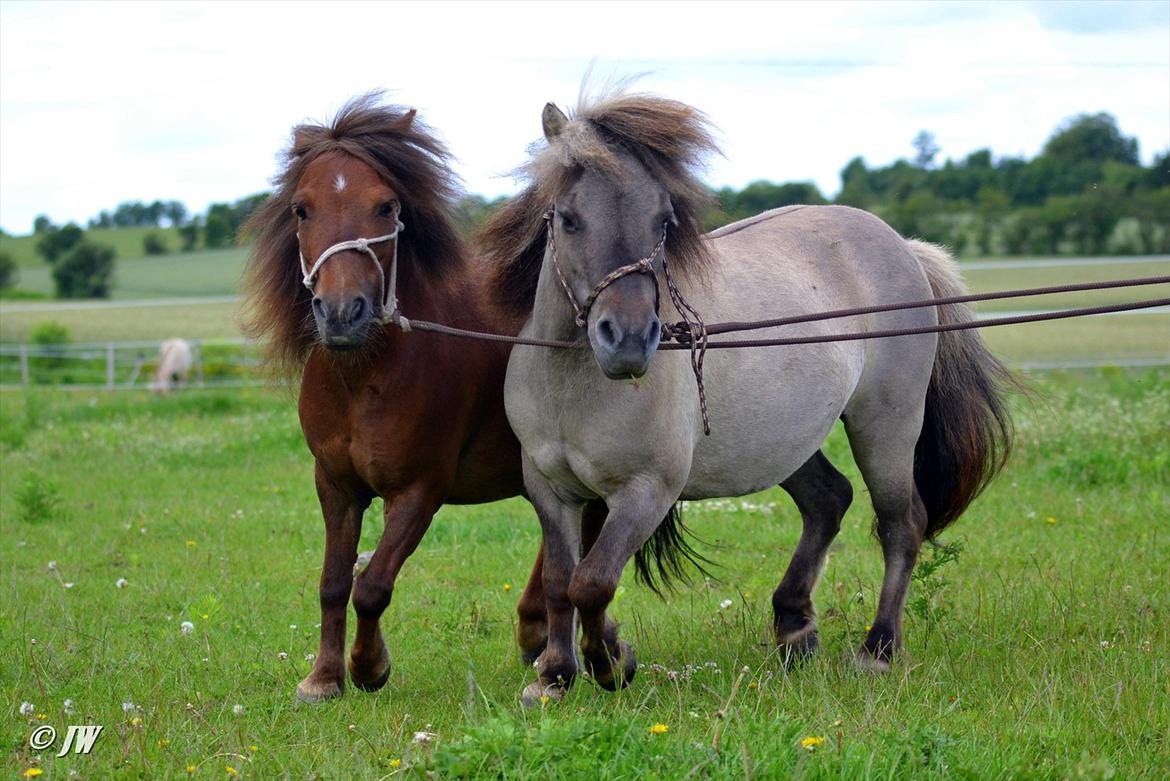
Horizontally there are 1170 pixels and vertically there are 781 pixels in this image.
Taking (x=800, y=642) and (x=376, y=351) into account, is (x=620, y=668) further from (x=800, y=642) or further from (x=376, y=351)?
(x=376, y=351)

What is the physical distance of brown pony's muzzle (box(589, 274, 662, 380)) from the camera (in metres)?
3.83

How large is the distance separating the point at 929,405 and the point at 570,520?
2373 mm

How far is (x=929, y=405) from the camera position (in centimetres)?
620

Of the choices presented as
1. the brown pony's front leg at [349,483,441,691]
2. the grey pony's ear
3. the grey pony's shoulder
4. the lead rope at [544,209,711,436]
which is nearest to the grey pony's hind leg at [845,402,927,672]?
the grey pony's shoulder

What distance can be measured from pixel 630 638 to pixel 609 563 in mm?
1748

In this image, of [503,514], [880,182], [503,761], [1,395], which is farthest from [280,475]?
[880,182]

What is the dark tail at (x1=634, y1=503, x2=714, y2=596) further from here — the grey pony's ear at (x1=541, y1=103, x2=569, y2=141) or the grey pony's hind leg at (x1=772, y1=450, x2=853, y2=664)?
A: the grey pony's ear at (x1=541, y1=103, x2=569, y2=141)

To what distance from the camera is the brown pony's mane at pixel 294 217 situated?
16.1 ft

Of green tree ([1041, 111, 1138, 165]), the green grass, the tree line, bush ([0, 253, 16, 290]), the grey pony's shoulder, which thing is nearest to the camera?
the green grass

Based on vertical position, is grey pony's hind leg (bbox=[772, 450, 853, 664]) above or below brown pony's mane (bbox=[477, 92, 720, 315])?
below

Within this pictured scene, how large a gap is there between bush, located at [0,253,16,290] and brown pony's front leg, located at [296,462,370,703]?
53.0m

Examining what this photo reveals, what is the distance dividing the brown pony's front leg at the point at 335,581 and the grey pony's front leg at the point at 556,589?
82 cm

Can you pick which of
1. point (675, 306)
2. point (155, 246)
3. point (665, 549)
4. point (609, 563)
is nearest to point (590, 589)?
point (609, 563)

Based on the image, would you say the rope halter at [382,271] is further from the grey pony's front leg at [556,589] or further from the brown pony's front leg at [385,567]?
the grey pony's front leg at [556,589]
